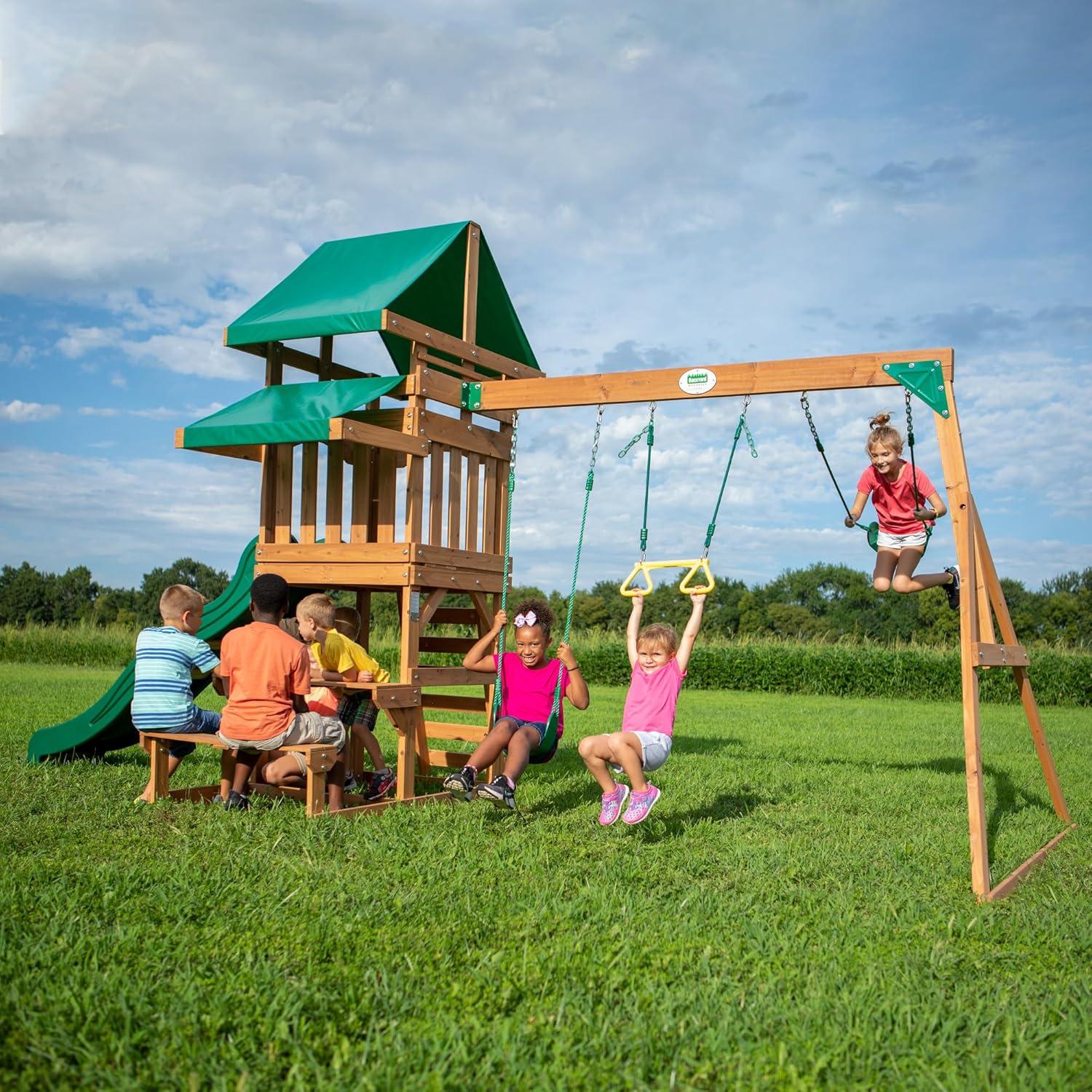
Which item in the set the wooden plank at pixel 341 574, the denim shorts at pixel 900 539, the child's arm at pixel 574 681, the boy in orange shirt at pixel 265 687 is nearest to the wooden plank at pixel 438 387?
the wooden plank at pixel 341 574

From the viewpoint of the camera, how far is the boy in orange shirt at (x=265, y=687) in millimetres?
6934

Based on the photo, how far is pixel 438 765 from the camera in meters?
9.64

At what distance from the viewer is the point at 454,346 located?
29.4ft

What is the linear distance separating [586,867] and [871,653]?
2169 centimetres

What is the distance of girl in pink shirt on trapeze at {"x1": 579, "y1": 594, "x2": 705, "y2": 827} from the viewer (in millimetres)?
6516

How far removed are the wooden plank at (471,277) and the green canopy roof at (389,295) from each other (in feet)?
0.28

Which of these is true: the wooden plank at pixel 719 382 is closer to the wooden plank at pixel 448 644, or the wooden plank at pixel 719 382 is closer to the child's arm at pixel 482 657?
the child's arm at pixel 482 657

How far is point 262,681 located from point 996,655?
15.6 ft

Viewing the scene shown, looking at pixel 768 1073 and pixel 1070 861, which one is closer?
pixel 768 1073

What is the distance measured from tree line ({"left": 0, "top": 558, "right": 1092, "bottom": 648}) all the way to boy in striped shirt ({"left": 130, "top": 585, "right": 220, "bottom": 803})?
30768mm

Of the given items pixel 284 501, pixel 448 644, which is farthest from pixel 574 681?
A: pixel 284 501

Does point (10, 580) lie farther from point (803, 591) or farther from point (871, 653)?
point (871, 653)

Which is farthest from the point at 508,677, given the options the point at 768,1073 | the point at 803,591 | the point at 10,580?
the point at 10,580

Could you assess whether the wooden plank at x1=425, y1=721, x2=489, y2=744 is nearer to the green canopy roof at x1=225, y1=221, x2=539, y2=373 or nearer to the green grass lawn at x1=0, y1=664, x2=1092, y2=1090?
the green grass lawn at x1=0, y1=664, x2=1092, y2=1090
